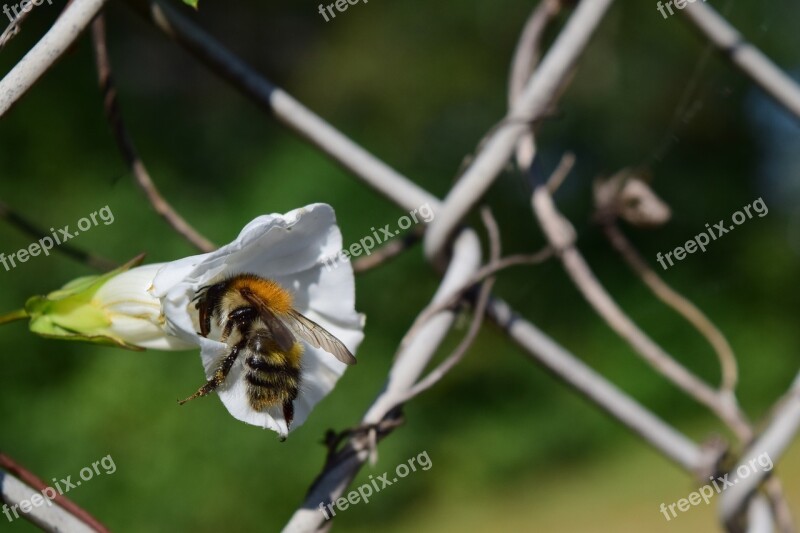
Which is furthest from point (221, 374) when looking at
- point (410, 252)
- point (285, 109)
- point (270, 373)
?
point (410, 252)

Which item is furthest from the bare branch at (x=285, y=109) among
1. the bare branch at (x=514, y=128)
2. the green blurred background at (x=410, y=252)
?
the green blurred background at (x=410, y=252)

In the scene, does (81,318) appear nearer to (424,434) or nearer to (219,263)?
(219,263)

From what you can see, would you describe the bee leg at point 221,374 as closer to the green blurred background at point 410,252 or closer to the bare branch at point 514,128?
the bare branch at point 514,128

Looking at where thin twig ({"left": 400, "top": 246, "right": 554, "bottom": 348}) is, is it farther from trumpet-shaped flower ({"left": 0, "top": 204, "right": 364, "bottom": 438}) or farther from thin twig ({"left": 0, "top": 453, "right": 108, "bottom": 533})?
thin twig ({"left": 0, "top": 453, "right": 108, "bottom": 533})

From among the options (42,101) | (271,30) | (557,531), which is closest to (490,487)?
(557,531)

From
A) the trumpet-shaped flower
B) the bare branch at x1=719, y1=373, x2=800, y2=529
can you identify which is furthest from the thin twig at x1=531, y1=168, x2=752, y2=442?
the trumpet-shaped flower
